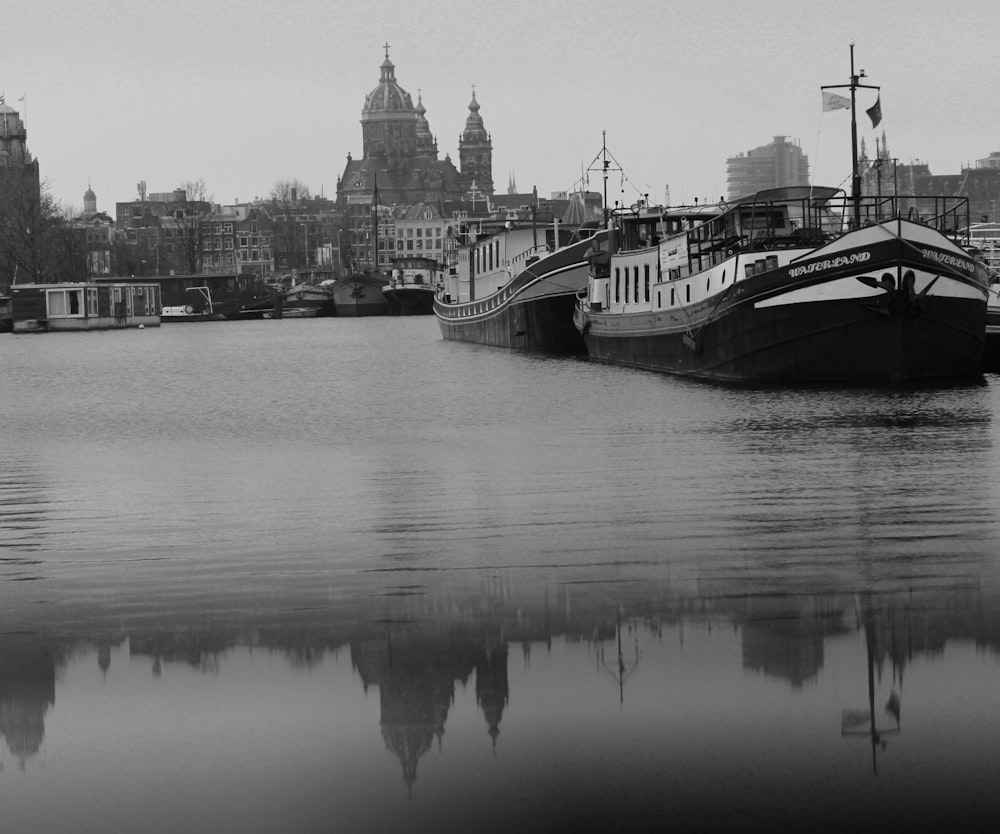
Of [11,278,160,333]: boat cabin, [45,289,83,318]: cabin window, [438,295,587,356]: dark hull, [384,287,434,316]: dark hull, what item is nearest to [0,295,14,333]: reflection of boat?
[11,278,160,333]: boat cabin

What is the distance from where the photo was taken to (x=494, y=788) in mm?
8023

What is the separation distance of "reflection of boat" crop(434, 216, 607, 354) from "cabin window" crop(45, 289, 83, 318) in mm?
47398

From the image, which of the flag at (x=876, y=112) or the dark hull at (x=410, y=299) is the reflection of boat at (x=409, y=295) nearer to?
the dark hull at (x=410, y=299)

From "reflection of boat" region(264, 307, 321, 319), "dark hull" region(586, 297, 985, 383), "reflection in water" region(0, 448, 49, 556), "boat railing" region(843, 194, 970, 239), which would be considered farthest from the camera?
"reflection of boat" region(264, 307, 321, 319)

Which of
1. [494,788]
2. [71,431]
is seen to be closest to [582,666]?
[494,788]

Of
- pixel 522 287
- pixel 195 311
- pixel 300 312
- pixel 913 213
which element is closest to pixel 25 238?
pixel 195 311

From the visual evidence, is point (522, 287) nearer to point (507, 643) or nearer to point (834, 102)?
point (834, 102)

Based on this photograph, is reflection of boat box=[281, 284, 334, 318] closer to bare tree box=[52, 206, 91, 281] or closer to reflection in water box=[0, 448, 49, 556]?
bare tree box=[52, 206, 91, 281]

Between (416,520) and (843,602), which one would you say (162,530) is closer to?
(416,520)

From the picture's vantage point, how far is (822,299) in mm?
35875

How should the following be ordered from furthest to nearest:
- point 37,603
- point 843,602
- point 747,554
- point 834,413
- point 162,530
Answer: point 834,413, point 162,530, point 747,554, point 37,603, point 843,602

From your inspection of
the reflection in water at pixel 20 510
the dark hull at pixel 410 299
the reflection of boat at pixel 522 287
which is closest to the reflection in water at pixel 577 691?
the reflection in water at pixel 20 510

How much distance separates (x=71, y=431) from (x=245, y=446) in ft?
19.2

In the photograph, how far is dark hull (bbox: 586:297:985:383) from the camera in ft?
118
